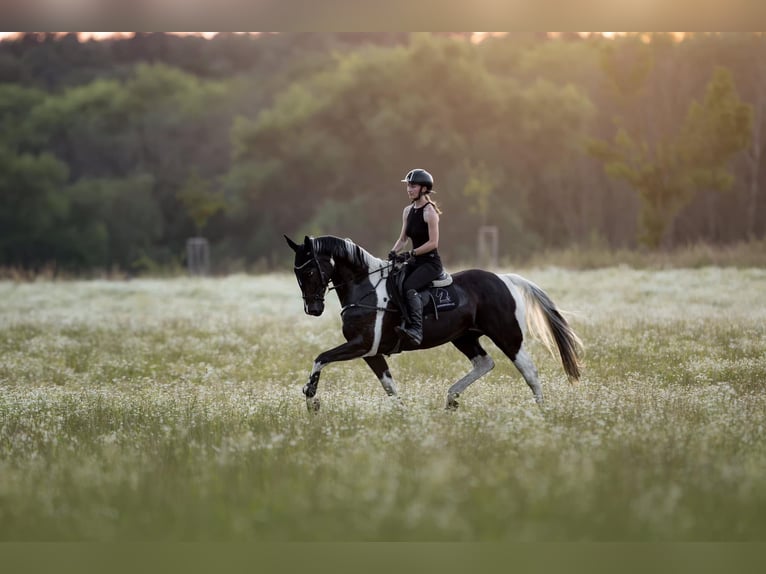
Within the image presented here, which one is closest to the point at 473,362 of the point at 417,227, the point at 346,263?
the point at 417,227

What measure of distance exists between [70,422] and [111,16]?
14.0 feet

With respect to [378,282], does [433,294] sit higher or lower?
lower

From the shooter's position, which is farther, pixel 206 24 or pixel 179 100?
pixel 179 100

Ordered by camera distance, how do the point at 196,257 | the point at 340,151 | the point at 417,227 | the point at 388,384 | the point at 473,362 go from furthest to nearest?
the point at 340,151 < the point at 196,257 < the point at 473,362 < the point at 388,384 < the point at 417,227

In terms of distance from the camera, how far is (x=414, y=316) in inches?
362

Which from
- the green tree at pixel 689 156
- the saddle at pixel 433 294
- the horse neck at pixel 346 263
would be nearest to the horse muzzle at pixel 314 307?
the horse neck at pixel 346 263

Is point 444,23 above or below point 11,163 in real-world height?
below

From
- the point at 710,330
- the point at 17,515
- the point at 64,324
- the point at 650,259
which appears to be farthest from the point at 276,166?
the point at 17,515

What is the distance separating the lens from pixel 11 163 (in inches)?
1741

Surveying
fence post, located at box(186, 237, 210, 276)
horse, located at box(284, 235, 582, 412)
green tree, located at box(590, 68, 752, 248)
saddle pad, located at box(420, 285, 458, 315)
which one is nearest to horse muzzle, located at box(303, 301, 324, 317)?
horse, located at box(284, 235, 582, 412)

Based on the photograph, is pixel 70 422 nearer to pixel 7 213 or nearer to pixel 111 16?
pixel 111 16

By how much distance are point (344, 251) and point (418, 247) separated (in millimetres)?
730

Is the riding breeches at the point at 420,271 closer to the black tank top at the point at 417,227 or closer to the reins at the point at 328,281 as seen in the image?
the black tank top at the point at 417,227

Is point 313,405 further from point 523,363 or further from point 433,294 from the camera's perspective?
point 523,363
